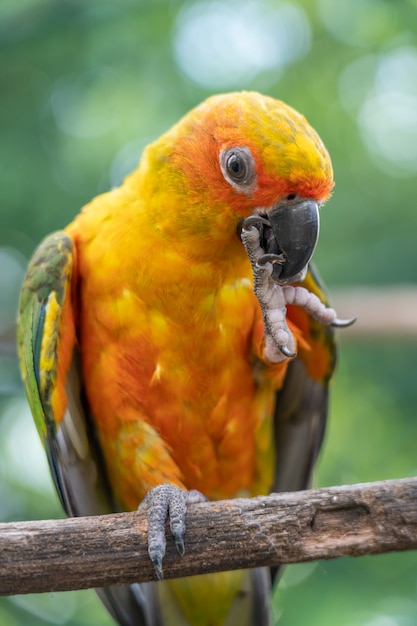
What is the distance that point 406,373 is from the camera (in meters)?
5.33

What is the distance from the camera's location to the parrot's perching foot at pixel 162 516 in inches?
94.6

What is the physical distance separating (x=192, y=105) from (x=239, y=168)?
2.74 m

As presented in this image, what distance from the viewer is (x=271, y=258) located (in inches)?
100

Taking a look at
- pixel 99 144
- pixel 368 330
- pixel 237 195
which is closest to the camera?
pixel 237 195

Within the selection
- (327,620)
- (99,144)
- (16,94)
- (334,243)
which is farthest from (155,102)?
(327,620)

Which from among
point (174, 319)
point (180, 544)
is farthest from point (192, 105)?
point (180, 544)

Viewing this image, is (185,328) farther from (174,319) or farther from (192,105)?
(192,105)

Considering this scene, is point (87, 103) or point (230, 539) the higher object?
point (87, 103)

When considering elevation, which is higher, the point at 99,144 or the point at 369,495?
the point at 99,144

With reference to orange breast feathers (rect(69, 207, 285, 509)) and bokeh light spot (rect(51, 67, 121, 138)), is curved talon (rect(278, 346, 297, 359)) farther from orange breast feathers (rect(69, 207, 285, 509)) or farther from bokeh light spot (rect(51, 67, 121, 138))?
bokeh light spot (rect(51, 67, 121, 138))

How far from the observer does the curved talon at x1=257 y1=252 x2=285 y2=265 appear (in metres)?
2.54

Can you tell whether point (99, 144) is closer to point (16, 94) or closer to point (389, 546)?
point (16, 94)

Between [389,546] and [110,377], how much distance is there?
4.37ft

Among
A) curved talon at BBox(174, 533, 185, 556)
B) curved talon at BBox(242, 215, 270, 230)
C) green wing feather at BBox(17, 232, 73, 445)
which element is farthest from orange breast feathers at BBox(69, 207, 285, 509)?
curved talon at BBox(174, 533, 185, 556)
